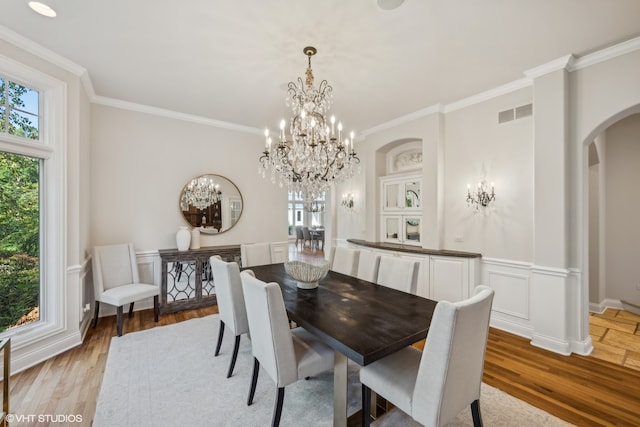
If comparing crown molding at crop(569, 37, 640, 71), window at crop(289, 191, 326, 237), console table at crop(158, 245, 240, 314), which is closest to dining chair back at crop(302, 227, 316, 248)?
window at crop(289, 191, 326, 237)

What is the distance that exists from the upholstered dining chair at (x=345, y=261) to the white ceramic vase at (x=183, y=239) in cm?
216

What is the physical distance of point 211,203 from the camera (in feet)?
14.8

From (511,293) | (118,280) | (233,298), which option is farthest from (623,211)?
(118,280)

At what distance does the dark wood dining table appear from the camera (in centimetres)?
150

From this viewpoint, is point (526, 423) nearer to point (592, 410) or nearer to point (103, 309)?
point (592, 410)

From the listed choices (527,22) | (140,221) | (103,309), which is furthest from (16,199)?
(527,22)

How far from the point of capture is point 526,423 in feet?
6.01

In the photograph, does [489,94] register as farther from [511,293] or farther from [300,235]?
[300,235]

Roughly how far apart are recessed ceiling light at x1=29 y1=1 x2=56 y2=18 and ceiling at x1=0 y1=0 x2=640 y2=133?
0.16 ft

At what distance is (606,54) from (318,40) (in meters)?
2.74

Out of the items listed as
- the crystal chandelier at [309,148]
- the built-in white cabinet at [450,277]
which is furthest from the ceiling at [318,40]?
the built-in white cabinet at [450,277]

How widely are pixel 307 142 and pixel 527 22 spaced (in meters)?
2.01

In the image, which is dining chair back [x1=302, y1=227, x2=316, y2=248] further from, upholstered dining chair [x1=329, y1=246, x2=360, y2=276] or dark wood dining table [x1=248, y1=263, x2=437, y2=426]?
dark wood dining table [x1=248, y1=263, x2=437, y2=426]

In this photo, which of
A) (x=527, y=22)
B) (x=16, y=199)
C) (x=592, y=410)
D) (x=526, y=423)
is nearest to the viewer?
(x=526, y=423)
